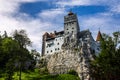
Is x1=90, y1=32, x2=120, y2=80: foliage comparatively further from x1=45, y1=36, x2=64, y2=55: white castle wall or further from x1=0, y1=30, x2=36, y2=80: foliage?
x1=45, y1=36, x2=64, y2=55: white castle wall

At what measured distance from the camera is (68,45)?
115 m

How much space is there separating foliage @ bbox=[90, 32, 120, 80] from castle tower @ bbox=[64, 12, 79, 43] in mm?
43955

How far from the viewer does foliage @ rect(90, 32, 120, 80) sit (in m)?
67.9

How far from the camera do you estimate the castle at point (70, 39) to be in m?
113

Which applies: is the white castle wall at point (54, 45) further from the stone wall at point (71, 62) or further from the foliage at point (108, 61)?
the foliage at point (108, 61)

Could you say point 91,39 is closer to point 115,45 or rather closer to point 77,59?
point 77,59

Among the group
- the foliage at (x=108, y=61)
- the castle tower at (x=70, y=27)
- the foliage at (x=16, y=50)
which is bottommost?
the foliage at (x=108, y=61)

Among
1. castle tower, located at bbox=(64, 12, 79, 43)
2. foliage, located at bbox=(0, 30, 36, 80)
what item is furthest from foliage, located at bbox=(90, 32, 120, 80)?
castle tower, located at bbox=(64, 12, 79, 43)

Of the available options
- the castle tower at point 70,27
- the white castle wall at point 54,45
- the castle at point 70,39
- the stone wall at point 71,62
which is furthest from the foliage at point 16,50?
the castle tower at point 70,27

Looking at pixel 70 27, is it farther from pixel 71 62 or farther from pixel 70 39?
pixel 71 62

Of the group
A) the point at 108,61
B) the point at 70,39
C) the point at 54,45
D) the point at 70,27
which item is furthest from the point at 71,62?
the point at 108,61

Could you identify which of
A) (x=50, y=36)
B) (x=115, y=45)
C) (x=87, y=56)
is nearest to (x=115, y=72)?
(x=115, y=45)

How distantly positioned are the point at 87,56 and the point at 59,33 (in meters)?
19.6

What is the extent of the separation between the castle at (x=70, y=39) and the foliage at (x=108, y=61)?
39926 millimetres
